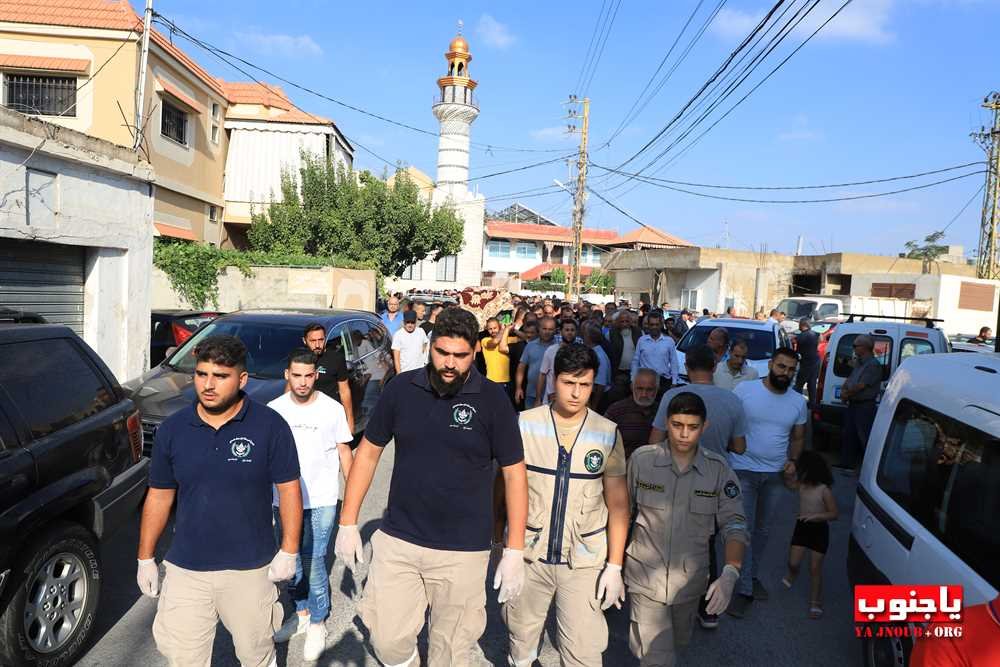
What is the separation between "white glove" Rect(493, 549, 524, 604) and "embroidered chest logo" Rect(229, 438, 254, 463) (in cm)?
118

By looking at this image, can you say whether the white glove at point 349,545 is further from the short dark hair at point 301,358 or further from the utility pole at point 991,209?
the utility pole at point 991,209

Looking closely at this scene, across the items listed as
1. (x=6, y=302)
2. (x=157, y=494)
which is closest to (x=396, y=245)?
(x=6, y=302)

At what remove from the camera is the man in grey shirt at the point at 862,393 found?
7.91 metres

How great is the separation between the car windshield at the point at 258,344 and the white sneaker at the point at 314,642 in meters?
3.26

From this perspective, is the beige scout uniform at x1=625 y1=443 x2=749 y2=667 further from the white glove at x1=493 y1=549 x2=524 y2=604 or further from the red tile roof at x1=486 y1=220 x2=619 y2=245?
the red tile roof at x1=486 y1=220 x2=619 y2=245

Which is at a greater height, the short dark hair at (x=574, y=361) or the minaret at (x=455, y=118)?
the minaret at (x=455, y=118)

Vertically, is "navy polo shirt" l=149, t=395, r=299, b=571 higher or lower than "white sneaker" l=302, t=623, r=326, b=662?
higher

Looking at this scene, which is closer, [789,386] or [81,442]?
[81,442]

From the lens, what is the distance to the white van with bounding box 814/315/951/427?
9.12 metres

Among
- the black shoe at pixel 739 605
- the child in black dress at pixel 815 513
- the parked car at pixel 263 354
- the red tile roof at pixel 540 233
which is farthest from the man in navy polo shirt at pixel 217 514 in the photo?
the red tile roof at pixel 540 233

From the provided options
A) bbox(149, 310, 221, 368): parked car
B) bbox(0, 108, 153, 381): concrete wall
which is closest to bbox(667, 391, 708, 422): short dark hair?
bbox(0, 108, 153, 381): concrete wall

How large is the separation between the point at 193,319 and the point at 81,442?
8.18m

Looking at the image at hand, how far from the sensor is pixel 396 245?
81.9ft

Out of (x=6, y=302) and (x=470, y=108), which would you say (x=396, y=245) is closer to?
(x=6, y=302)
